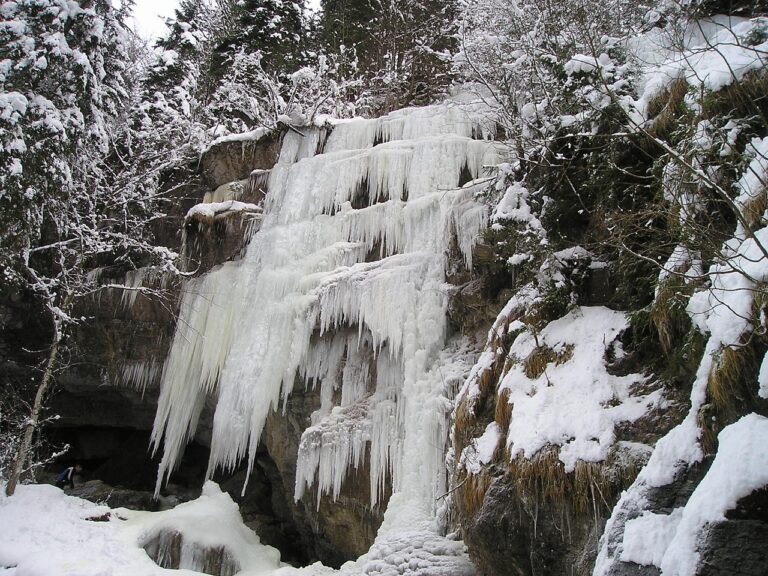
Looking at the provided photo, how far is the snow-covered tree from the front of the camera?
30.9 feet

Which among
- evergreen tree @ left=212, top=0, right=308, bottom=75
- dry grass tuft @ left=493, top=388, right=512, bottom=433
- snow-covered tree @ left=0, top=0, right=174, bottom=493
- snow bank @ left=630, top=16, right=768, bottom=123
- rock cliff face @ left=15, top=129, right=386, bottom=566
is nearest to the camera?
snow bank @ left=630, top=16, right=768, bottom=123

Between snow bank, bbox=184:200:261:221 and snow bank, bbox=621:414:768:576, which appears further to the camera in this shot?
snow bank, bbox=184:200:261:221

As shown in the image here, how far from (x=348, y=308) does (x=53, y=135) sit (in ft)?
19.4

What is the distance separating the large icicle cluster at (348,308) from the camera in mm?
7508

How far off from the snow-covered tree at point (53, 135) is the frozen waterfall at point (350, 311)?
2030mm

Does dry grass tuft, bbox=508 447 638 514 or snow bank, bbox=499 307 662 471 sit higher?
snow bank, bbox=499 307 662 471

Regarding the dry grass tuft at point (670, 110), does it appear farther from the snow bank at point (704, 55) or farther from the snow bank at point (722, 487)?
the snow bank at point (722, 487)

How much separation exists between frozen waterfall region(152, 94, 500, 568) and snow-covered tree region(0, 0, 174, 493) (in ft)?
6.66

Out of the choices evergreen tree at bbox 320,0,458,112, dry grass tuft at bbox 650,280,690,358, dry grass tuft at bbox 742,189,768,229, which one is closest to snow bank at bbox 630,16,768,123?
dry grass tuft at bbox 742,189,768,229

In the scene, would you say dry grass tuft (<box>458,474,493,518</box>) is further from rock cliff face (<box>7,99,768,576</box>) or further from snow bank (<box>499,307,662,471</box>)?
snow bank (<box>499,307,662,471</box>)

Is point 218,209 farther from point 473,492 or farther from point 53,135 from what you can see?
point 473,492

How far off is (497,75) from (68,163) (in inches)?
308

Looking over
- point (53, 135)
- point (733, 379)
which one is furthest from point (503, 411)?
point (53, 135)

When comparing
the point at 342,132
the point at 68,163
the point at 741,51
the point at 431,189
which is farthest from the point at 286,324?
the point at 741,51
